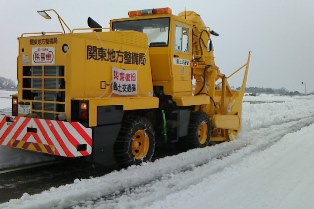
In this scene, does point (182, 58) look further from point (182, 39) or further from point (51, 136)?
point (51, 136)

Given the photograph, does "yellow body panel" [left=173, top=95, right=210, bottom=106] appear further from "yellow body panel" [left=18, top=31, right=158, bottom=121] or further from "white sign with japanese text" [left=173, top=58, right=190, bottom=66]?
"yellow body panel" [left=18, top=31, right=158, bottom=121]

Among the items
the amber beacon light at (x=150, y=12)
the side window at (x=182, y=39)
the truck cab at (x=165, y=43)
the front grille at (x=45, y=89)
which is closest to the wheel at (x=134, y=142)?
the front grille at (x=45, y=89)

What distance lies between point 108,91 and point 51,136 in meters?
1.38

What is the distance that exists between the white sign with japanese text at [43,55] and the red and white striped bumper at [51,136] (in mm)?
1034

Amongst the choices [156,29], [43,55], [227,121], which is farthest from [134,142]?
[227,121]

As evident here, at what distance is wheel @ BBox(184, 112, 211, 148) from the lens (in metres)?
9.20

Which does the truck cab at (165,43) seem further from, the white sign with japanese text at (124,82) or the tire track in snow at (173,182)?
the tire track in snow at (173,182)

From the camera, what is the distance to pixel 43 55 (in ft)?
22.6

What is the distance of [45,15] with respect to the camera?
275 inches

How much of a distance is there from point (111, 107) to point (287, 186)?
10.3 feet

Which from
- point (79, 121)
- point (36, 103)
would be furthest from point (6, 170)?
point (79, 121)

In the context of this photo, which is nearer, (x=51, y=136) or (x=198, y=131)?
(x=51, y=136)

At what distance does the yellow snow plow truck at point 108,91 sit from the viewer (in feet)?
21.3

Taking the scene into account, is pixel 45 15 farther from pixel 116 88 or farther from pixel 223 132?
pixel 223 132
